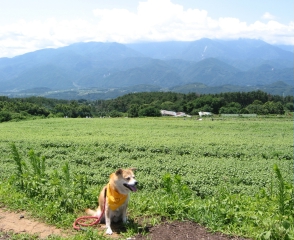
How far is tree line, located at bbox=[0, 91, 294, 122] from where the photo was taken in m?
70.8

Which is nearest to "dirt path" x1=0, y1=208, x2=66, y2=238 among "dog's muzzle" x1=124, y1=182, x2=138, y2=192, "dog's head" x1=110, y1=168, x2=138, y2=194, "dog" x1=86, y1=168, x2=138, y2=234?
"dog" x1=86, y1=168, x2=138, y2=234

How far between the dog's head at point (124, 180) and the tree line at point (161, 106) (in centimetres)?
5853

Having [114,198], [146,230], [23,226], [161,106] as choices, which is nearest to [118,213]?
[114,198]

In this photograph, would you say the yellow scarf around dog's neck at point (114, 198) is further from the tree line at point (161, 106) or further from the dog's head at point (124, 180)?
the tree line at point (161, 106)

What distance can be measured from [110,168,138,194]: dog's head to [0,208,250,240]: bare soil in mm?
1003

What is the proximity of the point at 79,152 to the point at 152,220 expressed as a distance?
1250 centimetres

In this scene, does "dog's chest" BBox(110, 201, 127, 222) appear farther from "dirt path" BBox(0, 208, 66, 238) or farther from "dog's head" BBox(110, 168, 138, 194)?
"dirt path" BBox(0, 208, 66, 238)

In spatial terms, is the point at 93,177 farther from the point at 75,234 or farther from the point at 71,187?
the point at 75,234

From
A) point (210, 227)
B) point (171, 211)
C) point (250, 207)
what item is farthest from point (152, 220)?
point (250, 207)

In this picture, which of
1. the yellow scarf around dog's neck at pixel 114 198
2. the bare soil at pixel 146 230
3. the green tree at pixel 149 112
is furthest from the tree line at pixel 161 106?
the yellow scarf around dog's neck at pixel 114 198

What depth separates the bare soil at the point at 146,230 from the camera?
5688mm

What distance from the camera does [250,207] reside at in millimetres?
6582

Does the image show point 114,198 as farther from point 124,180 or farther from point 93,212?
point 93,212

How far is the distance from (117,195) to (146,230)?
0.99 m
